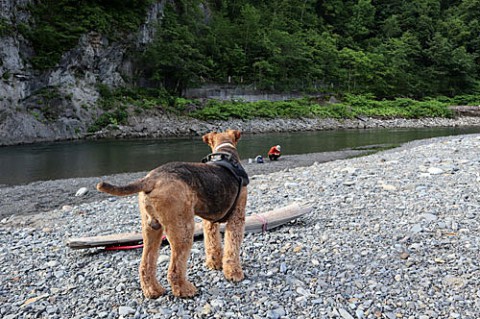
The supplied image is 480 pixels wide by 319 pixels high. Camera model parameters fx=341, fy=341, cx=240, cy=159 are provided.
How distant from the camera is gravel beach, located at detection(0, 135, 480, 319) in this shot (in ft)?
11.0

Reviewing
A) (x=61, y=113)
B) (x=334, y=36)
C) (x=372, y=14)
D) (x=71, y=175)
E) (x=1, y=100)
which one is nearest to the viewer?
(x=71, y=175)

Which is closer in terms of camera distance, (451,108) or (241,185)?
(241,185)

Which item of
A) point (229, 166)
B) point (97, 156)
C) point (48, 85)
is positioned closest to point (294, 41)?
point (48, 85)

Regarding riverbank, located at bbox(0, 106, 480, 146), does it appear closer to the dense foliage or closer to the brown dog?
the dense foliage

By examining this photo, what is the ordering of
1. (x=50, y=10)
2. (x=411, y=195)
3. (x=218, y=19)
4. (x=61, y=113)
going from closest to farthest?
1. (x=411, y=195)
2. (x=61, y=113)
3. (x=50, y=10)
4. (x=218, y=19)

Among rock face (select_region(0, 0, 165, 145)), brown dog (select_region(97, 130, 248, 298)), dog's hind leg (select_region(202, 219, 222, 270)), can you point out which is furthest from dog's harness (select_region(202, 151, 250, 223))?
rock face (select_region(0, 0, 165, 145))

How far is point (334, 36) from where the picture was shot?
65.6m

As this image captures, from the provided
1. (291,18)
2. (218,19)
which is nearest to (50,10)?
(218,19)

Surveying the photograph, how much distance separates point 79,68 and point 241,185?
3689 centimetres

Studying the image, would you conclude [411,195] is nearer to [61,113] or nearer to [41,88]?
[61,113]

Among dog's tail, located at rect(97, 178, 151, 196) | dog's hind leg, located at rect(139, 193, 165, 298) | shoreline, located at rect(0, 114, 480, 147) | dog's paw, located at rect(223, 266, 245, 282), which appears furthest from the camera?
shoreline, located at rect(0, 114, 480, 147)

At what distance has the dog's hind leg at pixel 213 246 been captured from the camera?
413cm

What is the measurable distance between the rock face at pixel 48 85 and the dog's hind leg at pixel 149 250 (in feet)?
88.4

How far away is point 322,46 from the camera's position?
186ft
